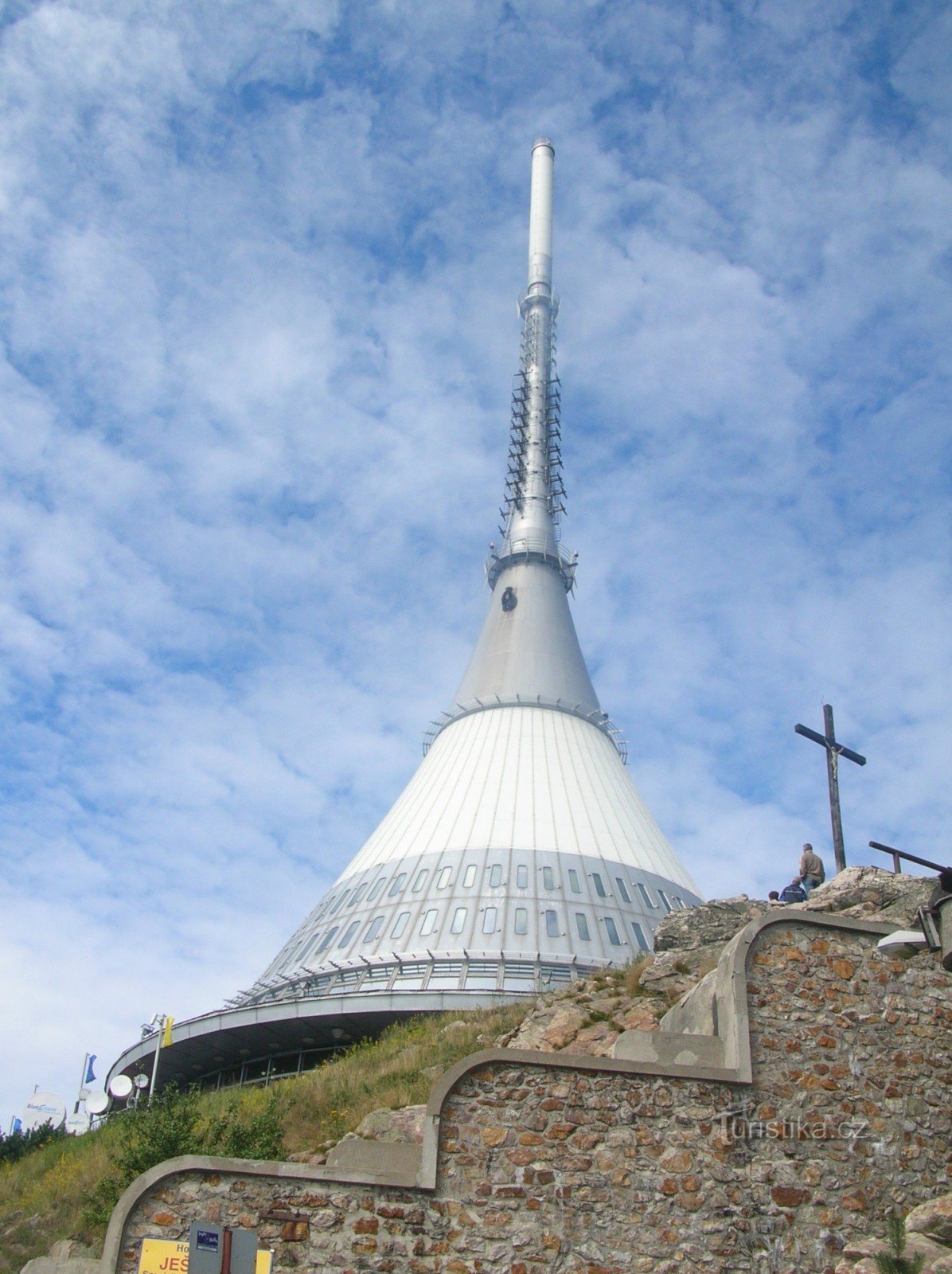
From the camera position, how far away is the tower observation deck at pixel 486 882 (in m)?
30.5

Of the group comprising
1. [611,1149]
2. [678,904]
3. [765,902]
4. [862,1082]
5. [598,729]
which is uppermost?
[598,729]

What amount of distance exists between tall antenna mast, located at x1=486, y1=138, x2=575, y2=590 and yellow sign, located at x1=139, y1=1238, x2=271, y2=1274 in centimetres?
3918

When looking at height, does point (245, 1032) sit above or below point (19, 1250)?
above

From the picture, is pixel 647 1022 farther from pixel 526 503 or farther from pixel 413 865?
pixel 526 503

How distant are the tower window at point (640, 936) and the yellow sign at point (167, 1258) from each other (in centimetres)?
2150

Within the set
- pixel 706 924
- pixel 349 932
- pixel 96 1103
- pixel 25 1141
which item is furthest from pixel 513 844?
pixel 706 924

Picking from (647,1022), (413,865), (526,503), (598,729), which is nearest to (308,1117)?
(647,1022)

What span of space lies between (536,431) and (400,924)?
27.8m

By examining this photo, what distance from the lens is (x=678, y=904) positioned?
35344 mm

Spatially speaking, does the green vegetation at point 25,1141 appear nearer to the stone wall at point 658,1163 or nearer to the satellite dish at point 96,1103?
the satellite dish at point 96,1103

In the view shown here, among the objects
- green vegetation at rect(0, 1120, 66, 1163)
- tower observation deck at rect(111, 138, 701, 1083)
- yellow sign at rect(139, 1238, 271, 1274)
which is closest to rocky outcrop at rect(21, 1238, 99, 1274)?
yellow sign at rect(139, 1238, 271, 1274)

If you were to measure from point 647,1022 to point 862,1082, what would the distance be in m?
3.88

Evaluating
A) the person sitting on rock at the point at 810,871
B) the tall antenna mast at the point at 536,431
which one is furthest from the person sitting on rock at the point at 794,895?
the tall antenna mast at the point at 536,431

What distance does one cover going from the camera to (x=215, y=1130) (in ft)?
57.3
